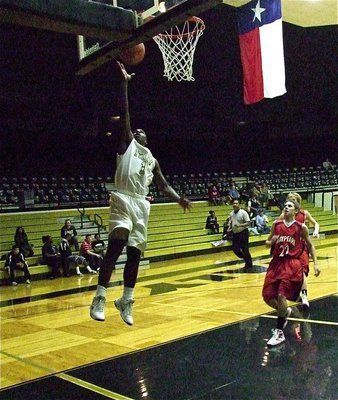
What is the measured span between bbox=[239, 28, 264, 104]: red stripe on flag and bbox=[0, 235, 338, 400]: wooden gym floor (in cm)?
364

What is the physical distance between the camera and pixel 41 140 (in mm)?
16391

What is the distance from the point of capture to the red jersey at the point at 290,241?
5.24m

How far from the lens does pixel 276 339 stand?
507 cm

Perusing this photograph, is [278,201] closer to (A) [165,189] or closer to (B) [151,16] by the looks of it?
(A) [165,189]

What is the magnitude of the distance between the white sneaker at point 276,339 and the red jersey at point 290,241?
2.53ft

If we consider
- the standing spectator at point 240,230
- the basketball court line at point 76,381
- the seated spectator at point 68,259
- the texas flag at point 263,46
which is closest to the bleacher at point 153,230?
the seated spectator at point 68,259

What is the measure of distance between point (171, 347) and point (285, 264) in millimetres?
1448

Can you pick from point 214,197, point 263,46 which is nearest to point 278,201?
point 214,197

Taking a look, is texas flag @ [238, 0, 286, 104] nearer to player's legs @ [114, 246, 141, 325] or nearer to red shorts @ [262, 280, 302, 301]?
red shorts @ [262, 280, 302, 301]

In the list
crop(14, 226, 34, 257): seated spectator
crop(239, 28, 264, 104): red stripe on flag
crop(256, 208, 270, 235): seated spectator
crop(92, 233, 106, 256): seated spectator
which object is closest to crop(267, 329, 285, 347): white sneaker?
crop(239, 28, 264, 104): red stripe on flag

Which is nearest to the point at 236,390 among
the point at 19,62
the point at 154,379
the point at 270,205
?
the point at 154,379

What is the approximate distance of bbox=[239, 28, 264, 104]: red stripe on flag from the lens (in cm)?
913

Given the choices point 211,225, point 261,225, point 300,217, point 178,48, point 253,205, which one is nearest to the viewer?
point 300,217

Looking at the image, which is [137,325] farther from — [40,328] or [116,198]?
[116,198]
